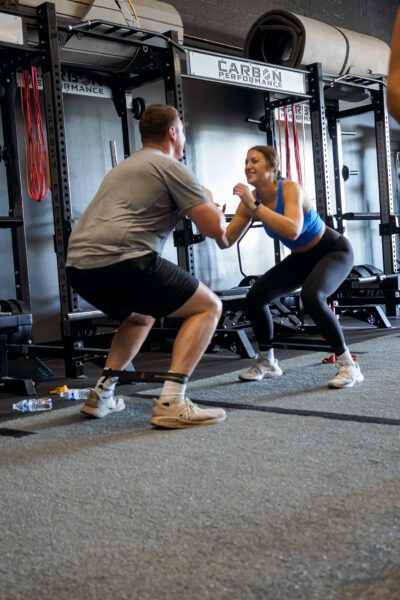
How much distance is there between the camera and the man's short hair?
269cm

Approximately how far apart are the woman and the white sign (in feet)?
4.57

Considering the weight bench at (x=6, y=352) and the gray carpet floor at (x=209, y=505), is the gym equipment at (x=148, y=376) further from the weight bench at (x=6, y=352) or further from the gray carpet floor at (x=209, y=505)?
the weight bench at (x=6, y=352)

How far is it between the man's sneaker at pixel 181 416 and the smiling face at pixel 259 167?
52.4 inches

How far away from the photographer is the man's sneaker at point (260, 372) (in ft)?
11.6

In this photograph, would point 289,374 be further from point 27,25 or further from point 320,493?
point 27,25

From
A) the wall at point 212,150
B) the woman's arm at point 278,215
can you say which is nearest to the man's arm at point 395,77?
the woman's arm at point 278,215

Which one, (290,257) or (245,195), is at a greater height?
(245,195)

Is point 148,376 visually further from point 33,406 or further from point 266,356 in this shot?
point 266,356

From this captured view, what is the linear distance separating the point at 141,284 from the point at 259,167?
3.80ft

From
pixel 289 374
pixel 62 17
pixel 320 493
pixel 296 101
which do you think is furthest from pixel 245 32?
pixel 320 493

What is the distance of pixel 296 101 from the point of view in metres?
6.03

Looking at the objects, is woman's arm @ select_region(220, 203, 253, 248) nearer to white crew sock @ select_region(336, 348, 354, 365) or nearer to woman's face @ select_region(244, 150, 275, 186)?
woman's face @ select_region(244, 150, 275, 186)

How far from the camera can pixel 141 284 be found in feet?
8.39

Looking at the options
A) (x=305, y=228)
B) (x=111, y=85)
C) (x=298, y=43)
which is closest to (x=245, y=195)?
(x=305, y=228)
